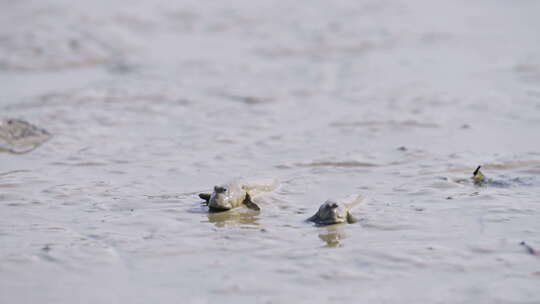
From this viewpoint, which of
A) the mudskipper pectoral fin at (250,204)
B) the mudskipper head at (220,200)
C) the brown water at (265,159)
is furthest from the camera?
the mudskipper pectoral fin at (250,204)

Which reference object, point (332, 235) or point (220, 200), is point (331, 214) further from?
point (220, 200)

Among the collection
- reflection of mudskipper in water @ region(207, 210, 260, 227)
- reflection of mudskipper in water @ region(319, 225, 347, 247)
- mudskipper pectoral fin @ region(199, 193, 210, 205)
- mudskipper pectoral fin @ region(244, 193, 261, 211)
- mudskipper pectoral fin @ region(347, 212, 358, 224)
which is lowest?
reflection of mudskipper in water @ region(319, 225, 347, 247)

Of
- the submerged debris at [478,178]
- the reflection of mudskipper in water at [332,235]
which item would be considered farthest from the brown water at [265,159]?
the submerged debris at [478,178]

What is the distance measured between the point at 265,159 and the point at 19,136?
7.03 ft

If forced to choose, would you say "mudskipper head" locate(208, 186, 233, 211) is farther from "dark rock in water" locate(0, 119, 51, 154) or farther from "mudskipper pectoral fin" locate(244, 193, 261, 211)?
"dark rock in water" locate(0, 119, 51, 154)

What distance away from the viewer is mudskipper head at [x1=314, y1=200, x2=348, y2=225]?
425 cm

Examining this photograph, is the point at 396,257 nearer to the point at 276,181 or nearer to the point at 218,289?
the point at 218,289

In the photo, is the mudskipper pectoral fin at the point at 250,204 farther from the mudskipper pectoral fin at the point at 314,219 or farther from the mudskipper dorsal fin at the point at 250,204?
the mudskipper pectoral fin at the point at 314,219

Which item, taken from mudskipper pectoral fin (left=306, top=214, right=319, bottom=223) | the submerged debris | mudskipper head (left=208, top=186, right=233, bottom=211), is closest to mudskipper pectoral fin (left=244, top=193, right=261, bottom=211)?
mudskipper head (left=208, top=186, right=233, bottom=211)

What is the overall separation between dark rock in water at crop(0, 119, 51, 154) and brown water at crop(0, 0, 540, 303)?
0.60 ft

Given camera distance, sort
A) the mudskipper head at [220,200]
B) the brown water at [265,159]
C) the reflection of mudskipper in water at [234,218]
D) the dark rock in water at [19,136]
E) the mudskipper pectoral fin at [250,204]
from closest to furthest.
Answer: the brown water at [265,159], the reflection of mudskipper in water at [234,218], the mudskipper head at [220,200], the mudskipper pectoral fin at [250,204], the dark rock in water at [19,136]

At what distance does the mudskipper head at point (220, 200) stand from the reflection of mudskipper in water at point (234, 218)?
4 centimetres

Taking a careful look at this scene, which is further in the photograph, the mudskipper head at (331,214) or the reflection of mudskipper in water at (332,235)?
the mudskipper head at (331,214)

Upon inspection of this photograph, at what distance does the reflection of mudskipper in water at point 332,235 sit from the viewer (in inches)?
157
